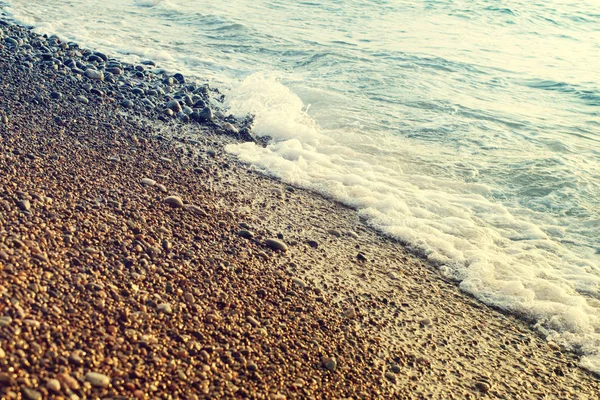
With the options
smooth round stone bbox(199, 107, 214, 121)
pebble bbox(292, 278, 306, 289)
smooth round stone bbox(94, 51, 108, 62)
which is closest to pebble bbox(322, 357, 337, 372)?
pebble bbox(292, 278, 306, 289)

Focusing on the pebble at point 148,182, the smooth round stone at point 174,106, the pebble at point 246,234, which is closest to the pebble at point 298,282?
the pebble at point 246,234

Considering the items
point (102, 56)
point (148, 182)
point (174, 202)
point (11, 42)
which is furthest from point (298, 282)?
point (11, 42)

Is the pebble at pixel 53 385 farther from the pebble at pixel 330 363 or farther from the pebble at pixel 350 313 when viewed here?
the pebble at pixel 350 313

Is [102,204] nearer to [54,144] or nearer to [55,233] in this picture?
[55,233]

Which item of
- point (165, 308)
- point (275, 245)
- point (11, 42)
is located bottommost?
point (275, 245)

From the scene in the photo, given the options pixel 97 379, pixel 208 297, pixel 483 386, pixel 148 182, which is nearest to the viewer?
pixel 97 379

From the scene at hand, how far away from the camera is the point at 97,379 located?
Result: 337 cm

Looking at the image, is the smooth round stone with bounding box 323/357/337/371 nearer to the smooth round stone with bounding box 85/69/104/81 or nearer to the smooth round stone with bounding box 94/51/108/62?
the smooth round stone with bounding box 85/69/104/81

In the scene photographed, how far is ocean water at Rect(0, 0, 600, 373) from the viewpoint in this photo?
251 inches

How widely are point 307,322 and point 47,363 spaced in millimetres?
2021

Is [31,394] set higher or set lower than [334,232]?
higher

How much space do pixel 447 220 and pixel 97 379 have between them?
15.6ft

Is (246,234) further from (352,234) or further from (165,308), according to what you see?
(165,308)

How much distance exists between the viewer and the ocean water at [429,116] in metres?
6.38
